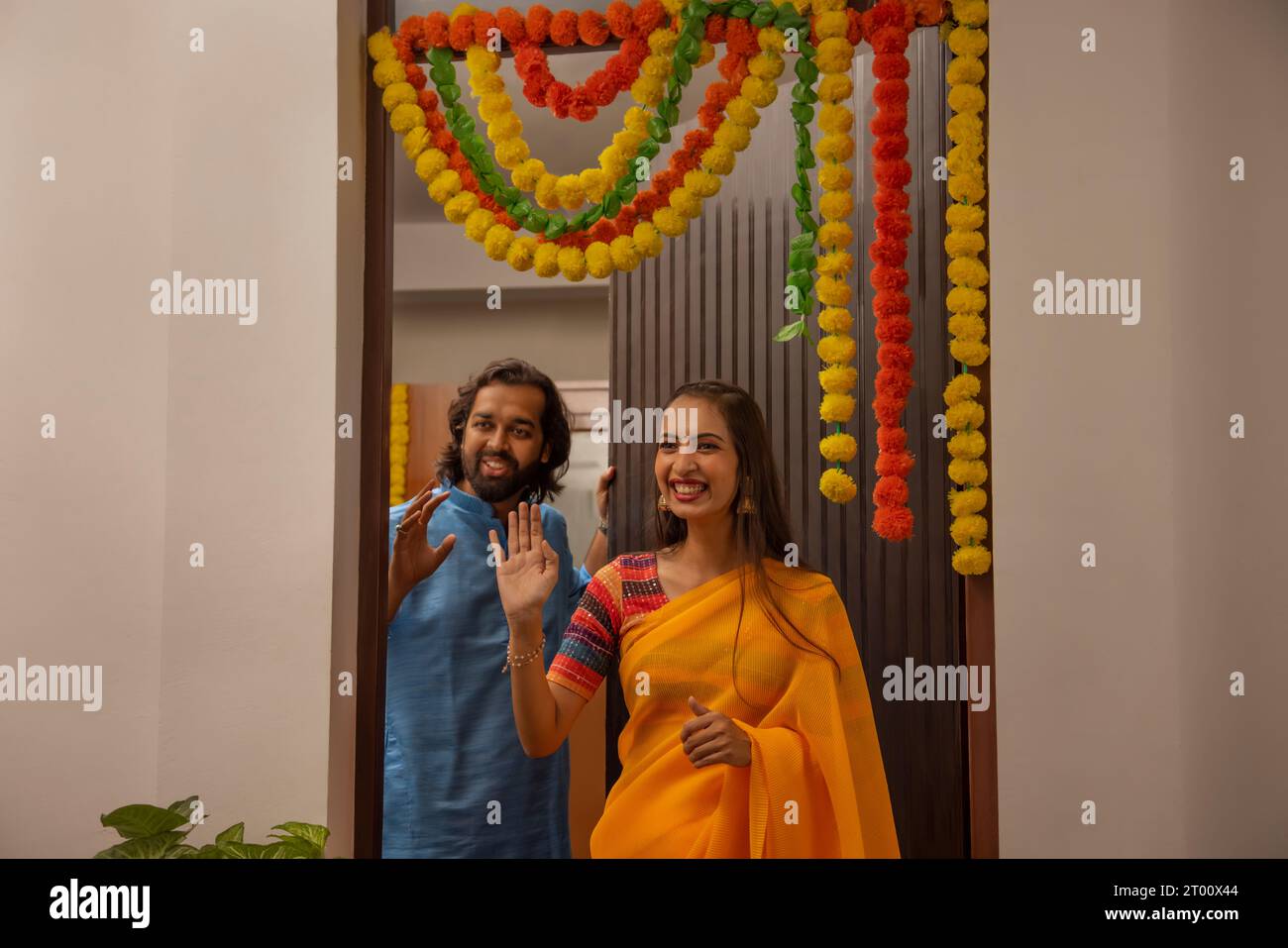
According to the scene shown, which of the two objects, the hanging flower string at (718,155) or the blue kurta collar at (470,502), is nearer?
the hanging flower string at (718,155)

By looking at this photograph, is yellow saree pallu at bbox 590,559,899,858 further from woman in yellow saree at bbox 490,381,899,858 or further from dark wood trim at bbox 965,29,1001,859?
dark wood trim at bbox 965,29,1001,859

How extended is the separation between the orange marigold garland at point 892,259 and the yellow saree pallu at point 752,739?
26 cm

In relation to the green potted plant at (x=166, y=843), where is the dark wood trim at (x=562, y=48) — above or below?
above

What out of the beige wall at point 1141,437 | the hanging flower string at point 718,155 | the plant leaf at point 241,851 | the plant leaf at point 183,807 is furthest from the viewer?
the hanging flower string at point 718,155

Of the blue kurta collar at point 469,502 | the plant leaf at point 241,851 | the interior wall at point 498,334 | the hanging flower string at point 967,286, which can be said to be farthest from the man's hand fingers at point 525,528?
the hanging flower string at point 967,286

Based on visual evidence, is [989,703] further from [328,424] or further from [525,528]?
[328,424]

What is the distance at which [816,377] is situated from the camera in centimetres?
248

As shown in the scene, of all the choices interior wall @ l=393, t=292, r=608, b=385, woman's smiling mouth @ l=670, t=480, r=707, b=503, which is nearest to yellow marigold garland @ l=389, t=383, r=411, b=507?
interior wall @ l=393, t=292, r=608, b=385

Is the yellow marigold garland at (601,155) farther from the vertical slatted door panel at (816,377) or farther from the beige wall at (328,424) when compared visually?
the vertical slatted door panel at (816,377)

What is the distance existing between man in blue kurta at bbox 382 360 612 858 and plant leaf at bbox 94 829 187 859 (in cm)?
64

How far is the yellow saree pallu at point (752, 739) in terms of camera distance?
196 centimetres

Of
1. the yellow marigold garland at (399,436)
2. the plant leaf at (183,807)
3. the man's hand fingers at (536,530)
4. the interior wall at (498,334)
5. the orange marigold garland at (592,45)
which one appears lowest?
the plant leaf at (183,807)
